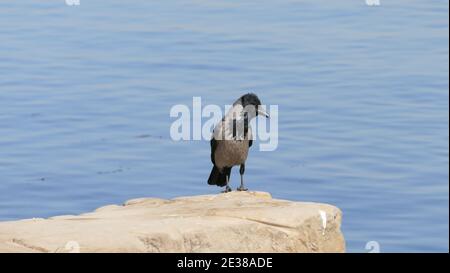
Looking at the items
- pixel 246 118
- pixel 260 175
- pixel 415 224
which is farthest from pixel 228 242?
pixel 260 175

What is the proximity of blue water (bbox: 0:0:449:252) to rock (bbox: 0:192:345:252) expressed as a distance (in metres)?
3.56

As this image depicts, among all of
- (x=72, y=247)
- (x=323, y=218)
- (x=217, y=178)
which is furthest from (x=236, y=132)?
(x=72, y=247)

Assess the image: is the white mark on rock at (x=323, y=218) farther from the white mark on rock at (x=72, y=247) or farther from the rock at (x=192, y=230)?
the white mark on rock at (x=72, y=247)

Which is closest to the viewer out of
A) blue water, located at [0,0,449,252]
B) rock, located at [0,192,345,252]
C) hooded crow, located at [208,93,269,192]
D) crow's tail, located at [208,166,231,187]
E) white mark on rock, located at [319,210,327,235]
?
rock, located at [0,192,345,252]

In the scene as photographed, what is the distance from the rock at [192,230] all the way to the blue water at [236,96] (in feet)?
11.7

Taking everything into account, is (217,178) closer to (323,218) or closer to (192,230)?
(323,218)

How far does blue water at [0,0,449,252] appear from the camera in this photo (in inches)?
850

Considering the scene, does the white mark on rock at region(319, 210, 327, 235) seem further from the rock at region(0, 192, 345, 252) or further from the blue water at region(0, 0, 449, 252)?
the blue water at region(0, 0, 449, 252)

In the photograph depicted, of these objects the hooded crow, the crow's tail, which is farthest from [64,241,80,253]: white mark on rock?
the crow's tail

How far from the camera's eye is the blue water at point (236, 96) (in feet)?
70.8

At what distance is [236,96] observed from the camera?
2588cm
